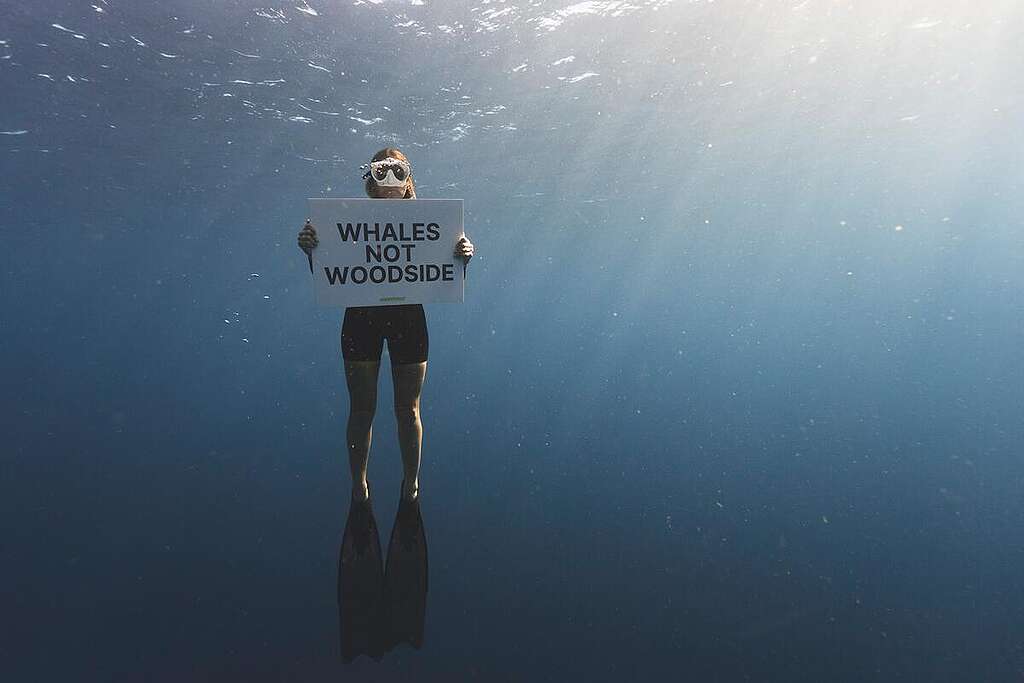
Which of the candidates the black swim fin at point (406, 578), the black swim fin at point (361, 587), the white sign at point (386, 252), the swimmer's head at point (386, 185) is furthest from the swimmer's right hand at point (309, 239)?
the black swim fin at point (406, 578)

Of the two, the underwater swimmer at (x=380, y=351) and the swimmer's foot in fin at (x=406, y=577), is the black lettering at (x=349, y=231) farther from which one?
the swimmer's foot in fin at (x=406, y=577)

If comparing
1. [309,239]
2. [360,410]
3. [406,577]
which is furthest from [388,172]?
[406,577]

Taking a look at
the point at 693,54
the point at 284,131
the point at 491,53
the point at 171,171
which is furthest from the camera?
the point at 171,171

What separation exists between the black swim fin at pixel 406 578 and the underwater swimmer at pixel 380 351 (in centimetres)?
41

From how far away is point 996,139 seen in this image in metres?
21.4

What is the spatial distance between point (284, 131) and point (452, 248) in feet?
51.7

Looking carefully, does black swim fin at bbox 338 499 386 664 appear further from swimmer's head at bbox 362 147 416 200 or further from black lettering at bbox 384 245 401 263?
swimmer's head at bbox 362 147 416 200

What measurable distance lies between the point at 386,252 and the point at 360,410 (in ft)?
3.76

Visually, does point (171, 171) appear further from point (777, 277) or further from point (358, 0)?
point (777, 277)

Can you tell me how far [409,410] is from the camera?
3682mm

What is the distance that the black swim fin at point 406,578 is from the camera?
3.85m

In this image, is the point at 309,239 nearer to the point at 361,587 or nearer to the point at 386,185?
the point at 386,185

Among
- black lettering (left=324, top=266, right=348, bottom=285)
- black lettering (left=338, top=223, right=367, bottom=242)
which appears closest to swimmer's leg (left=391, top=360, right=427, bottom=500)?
black lettering (left=324, top=266, right=348, bottom=285)

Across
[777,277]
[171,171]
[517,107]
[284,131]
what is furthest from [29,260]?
[777,277]
